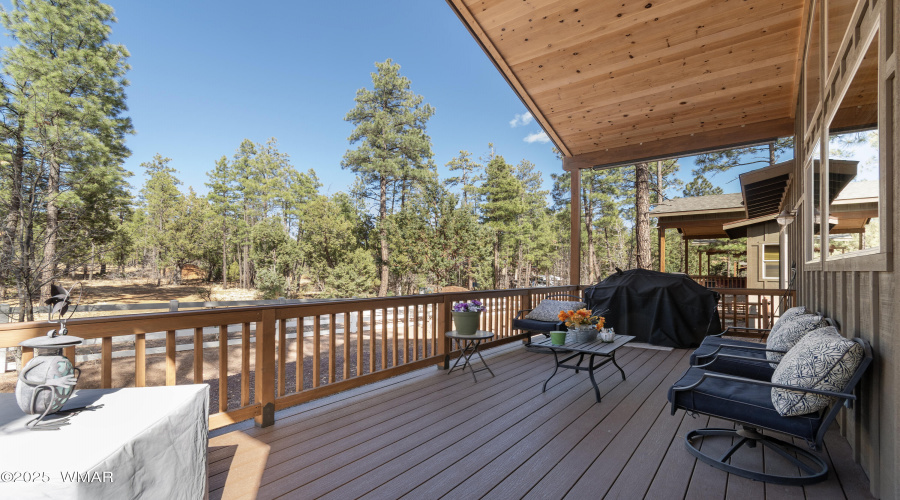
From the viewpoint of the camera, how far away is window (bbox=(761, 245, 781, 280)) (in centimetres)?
932

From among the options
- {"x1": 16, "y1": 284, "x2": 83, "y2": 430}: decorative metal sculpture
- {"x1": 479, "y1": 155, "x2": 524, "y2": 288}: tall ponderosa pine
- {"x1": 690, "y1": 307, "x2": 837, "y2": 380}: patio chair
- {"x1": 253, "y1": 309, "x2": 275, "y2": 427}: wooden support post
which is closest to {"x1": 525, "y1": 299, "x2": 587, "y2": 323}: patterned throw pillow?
{"x1": 690, "y1": 307, "x2": 837, "y2": 380}: patio chair

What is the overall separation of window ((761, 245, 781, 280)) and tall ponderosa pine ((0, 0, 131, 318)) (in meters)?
15.1

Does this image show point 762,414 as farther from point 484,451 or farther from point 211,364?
point 211,364

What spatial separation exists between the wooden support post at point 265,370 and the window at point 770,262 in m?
11.2

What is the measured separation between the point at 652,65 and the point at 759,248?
25.8 feet

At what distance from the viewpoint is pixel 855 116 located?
2.03m

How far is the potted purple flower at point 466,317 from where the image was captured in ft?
12.6

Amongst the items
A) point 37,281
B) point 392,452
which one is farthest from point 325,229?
point 392,452

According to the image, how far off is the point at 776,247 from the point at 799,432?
969 centimetres

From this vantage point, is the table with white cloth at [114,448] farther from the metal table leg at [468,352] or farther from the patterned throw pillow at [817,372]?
the metal table leg at [468,352]

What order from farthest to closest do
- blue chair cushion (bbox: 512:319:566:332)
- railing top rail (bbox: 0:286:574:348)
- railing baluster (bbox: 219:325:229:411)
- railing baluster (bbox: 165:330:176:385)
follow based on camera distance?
blue chair cushion (bbox: 512:319:566:332), railing baluster (bbox: 219:325:229:411), railing baluster (bbox: 165:330:176:385), railing top rail (bbox: 0:286:574:348)

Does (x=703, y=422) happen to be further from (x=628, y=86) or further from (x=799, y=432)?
(x=628, y=86)

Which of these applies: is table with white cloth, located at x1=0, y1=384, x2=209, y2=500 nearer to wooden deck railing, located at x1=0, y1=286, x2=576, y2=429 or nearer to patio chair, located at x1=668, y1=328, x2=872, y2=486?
wooden deck railing, located at x1=0, y1=286, x2=576, y2=429

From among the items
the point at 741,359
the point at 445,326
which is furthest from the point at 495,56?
the point at 741,359
